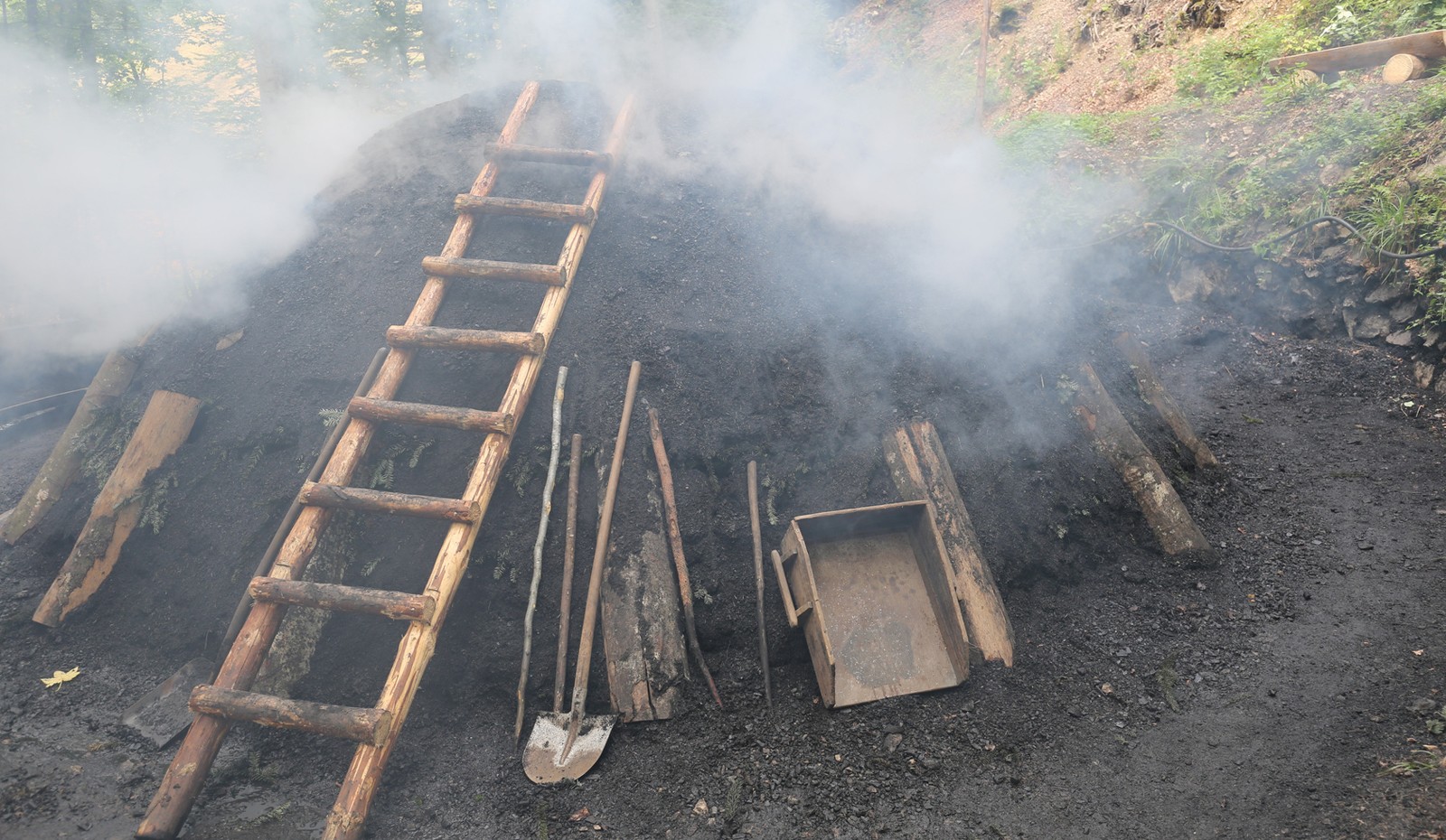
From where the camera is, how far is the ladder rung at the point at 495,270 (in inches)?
185

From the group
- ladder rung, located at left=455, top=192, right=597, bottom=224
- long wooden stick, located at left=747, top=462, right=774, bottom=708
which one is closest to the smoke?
ladder rung, located at left=455, top=192, right=597, bottom=224

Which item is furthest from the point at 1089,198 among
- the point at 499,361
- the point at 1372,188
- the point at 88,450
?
the point at 88,450

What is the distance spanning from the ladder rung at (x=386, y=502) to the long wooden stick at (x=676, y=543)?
1152 mm

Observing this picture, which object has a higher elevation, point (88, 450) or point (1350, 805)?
point (88, 450)

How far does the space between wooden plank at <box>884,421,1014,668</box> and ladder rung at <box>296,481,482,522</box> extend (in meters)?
2.75

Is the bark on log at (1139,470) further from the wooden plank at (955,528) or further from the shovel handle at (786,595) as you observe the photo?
the shovel handle at (786,595)

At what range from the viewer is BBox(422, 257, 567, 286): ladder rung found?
15.4 feet

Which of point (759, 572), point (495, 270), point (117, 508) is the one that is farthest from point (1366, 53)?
point (117, 508)

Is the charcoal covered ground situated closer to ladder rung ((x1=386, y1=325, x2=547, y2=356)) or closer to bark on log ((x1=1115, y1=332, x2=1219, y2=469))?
bark on log ((x1=1115, y1=332, x2=1219, y2=469))

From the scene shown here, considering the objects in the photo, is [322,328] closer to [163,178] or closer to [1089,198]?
[163,178]

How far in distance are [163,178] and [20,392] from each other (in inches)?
110

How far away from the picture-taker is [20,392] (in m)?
6.99

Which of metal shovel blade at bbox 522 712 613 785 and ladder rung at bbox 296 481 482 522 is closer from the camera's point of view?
metal shovel blade at bbox 522 712 613 785

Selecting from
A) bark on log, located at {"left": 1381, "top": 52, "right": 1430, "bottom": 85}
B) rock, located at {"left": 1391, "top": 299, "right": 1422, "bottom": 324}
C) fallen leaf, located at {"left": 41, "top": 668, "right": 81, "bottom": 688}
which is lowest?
fallen leaf, located at {"left": 41, "top": 668, "right": 81, "bottom": 688}
